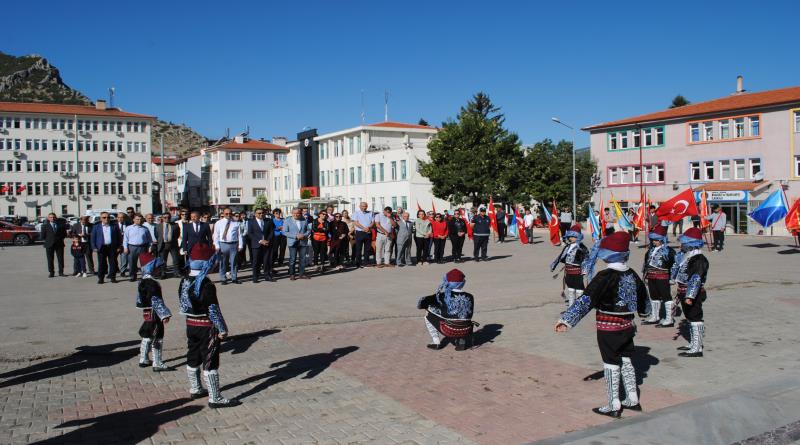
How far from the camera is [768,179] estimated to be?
4403 cm

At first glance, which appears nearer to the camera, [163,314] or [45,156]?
[163,314]

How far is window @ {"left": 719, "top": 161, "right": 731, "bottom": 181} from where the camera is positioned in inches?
1828

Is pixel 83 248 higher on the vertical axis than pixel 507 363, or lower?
higher

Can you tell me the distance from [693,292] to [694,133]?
1794 inches

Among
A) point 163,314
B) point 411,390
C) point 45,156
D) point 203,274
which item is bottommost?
point 411,390

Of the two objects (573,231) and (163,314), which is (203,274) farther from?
(573,231)

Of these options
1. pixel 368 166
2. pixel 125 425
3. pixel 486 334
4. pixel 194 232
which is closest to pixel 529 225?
pixel 194 232

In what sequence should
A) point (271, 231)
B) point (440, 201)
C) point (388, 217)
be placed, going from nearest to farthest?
point (271, 231) < point (388, 217) < point (440, 201)

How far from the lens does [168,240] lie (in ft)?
54.6

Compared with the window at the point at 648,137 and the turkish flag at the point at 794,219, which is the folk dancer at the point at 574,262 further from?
the window at the point at 648,137

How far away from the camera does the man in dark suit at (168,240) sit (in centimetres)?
1658

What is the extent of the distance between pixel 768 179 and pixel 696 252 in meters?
41.5

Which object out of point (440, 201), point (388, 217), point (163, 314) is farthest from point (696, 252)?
point (440, 201)

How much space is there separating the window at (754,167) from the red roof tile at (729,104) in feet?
12.0
